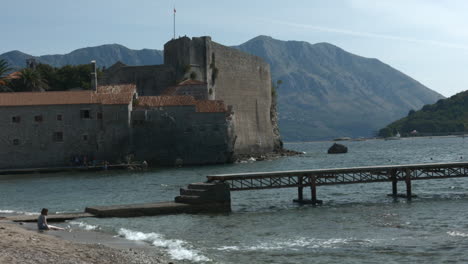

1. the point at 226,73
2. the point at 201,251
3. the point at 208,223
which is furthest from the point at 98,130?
the point at 201,251

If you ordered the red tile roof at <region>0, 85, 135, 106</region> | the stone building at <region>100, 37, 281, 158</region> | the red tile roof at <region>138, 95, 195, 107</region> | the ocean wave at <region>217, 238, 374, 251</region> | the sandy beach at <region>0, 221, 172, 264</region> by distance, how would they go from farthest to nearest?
the stone building at <region>100, 37, 281, 158</region>, the red tile roof at <region>138, 95, 195, 107</region>, the red tile roof at <region>0, 85, 135, 106</region>, the ocean wave at <region>217, 238, 374, 251</region>, the sandy beach at <region>0, 221, 172, 264</region>

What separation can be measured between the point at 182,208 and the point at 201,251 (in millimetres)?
8060

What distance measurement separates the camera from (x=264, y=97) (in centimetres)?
10512

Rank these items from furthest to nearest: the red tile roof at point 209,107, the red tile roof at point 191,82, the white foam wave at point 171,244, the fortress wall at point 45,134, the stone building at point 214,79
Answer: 1. the stone building at point 214,79
2. the red tile roof at point 191,82
3. the red tile roof at point 209,107
4. the fortress wall at point 45,134
5. the white foam wave at point 171,244

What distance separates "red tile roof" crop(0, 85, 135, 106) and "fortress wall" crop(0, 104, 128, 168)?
564 millimetres

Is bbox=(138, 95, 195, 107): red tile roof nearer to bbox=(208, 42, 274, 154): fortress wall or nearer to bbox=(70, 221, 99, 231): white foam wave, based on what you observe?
bbox=(208, 42, 274, 154): fortress wall

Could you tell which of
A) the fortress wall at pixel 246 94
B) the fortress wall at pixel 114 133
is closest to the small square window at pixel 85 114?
the fortress wall at pixel 114 133

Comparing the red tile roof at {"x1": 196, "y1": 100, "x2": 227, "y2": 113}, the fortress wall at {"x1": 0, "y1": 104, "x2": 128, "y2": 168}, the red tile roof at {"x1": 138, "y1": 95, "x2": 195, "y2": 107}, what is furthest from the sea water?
the red tile roof at {"x1": 196, "y1": 100, "x2": 227, "y2": 113}

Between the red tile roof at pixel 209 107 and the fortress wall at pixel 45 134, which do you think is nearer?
the fortress wall at pixel 45 134

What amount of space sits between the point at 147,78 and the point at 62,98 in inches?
738

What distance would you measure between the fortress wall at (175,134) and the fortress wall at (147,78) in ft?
45.4

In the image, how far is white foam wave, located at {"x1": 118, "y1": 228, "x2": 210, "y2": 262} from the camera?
18.6 meters

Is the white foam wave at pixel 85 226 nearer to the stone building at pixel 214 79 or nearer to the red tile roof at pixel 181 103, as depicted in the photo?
the red tile roof at pixel 181 103

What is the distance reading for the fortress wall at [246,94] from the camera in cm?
8850
